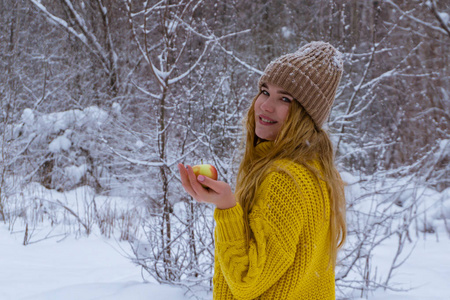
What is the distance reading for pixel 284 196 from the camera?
119 centimetres

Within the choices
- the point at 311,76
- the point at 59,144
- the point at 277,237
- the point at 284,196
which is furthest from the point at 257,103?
the point at 59,144

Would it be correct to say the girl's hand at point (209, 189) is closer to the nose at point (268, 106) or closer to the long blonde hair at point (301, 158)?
the long blonde hair at point (301, 158)

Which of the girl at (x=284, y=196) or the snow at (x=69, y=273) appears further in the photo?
the snow at (x=69, y=273)

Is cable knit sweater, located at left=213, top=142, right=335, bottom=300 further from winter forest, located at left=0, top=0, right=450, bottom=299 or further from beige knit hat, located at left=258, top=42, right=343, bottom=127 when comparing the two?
winter forest, located at left=0, top=0, right=450, bottom=299

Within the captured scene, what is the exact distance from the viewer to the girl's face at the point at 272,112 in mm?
1422

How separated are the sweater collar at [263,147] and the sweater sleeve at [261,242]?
0.28 meters

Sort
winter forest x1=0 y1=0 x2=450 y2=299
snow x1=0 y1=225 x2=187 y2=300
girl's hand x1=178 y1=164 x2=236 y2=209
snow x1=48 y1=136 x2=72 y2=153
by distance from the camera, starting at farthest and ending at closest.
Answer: snow x1=48 y1=136 x2=72 y2=153
winter forest x1=0 y1=0 x2=450 y2=299
snow x1=0 y1=225 x2=187 y2=300
girl's hand x1=178 y1=164 x2=236 y2=209

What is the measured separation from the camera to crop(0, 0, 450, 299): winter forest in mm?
3688

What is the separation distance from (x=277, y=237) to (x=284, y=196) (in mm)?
120

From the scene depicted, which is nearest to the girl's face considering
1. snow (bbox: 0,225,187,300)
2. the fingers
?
the fingers

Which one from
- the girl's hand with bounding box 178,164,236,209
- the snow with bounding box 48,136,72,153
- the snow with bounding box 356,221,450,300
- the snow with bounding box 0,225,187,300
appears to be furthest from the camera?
the snow with bounding box 48,136,72,153

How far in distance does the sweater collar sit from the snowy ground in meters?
2.03

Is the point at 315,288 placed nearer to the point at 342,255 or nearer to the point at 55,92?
the point at 342,255

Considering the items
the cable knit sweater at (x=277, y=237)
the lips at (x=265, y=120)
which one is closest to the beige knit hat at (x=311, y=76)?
the lips at (x=265, y=120)
